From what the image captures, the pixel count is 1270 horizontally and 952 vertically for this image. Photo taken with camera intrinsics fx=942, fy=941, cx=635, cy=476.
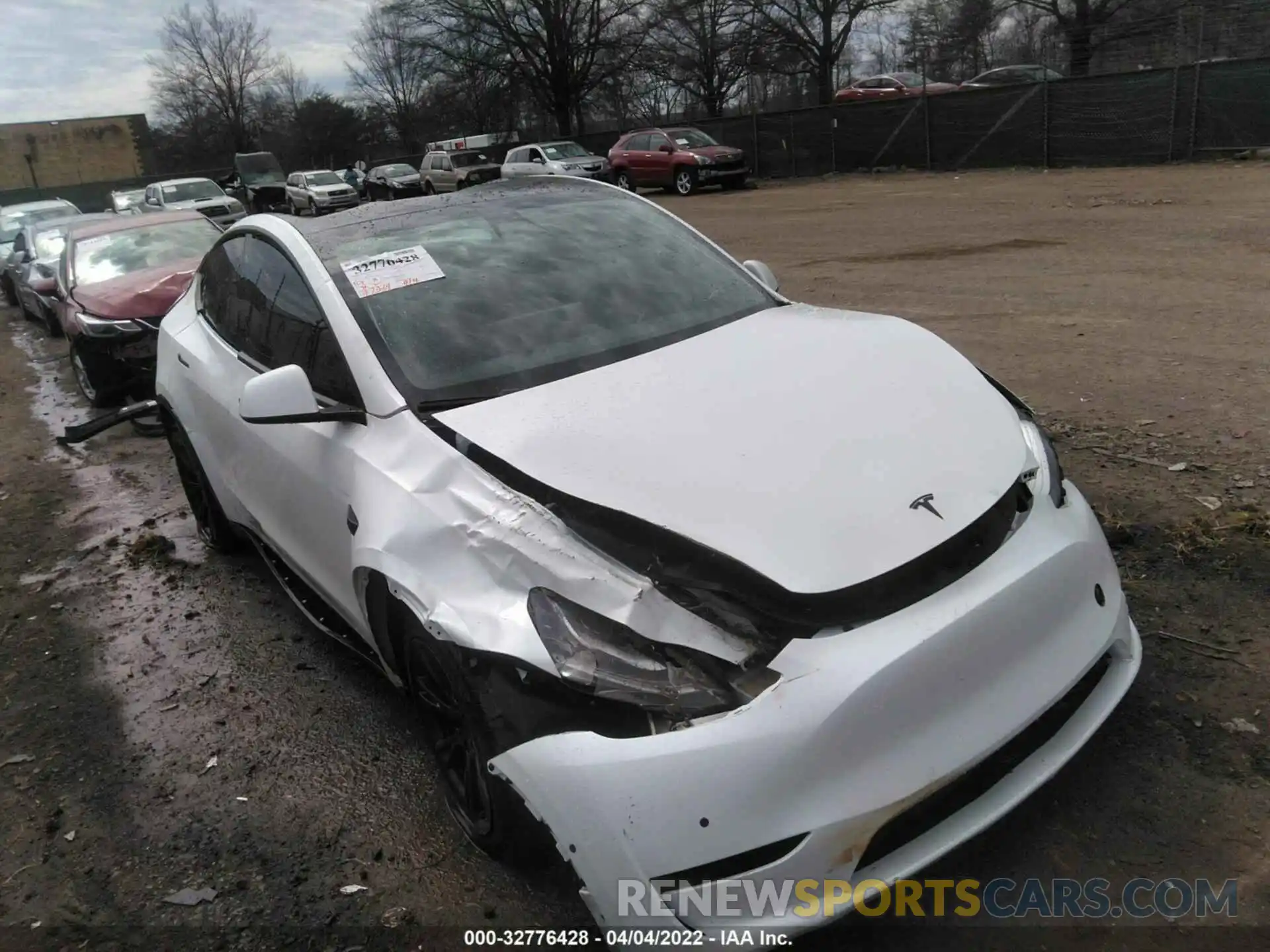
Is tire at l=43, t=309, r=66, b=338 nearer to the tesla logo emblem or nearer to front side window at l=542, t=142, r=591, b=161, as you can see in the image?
the tesla logo emblem

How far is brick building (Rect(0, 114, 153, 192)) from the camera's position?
6122 cm

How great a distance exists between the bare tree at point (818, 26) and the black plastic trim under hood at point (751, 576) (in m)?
43.9

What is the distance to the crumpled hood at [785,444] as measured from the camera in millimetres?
2182

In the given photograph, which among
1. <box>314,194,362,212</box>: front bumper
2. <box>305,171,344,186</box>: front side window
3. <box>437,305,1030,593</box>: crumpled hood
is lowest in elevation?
<box>437,305,1030,593</box>: crumpled hood

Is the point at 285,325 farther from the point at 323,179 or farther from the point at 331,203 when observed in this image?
the point at 323,179

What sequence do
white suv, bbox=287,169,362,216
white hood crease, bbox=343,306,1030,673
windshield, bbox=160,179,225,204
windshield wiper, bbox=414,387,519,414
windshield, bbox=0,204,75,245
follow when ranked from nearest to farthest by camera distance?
white hood crease, bbox=343,306,1030,673 → windshield wiper, bbox=414,387,519,414 → windshield, bbox=0,204,75,245 → windshield, bbox=160,179,225,204 → white suv, bbox=287,169,362,216

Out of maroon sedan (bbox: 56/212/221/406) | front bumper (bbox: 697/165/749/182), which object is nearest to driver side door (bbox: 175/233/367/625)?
maroon sedan (bbox: 56/212/221/406)

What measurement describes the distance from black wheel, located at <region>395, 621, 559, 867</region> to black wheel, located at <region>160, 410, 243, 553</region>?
2185 millimetres

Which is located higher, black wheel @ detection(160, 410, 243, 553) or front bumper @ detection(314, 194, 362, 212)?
front bumper @ detection(314, 194, 362, 212)

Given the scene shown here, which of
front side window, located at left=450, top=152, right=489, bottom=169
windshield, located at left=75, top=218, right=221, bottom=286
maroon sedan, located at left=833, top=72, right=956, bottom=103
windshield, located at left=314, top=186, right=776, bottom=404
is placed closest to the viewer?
windshield, located at left=314, top=186, right=776, bottom=404

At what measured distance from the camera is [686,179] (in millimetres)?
25484

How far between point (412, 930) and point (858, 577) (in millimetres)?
1472

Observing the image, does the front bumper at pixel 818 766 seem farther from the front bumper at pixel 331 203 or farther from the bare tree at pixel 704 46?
the bare tree at pixel 704 46

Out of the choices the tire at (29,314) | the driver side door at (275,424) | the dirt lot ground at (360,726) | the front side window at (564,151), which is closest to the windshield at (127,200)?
the tire at (29,314)
